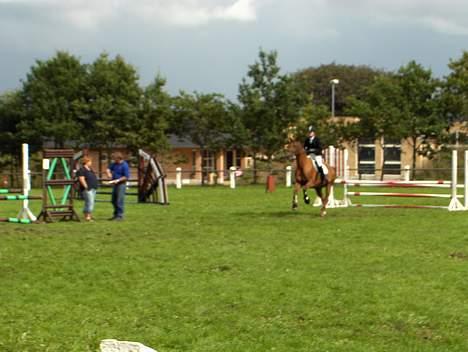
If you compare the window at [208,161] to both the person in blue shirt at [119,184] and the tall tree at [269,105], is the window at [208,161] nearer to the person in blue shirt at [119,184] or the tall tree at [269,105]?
the tall tree at [269,105]

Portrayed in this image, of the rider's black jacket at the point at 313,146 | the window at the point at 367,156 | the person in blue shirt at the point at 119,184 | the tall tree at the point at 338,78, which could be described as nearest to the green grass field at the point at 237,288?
the person in blue shirt at the point at 119,184

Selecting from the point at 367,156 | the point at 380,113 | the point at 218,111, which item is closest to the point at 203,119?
the point at 218,111

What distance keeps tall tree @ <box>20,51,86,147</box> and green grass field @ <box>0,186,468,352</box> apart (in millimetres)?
28644

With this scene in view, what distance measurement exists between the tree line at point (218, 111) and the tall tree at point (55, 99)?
0.06 meters

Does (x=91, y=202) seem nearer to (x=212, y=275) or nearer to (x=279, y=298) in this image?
(x=212, y=275)

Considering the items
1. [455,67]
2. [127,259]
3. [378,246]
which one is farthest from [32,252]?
[455,67]

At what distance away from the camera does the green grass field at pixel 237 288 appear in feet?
22.4

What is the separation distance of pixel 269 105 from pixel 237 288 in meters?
35.0

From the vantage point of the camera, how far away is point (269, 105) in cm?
4347

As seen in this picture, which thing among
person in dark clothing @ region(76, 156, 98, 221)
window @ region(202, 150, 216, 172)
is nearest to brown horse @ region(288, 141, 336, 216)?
person in dark clothing @ region(76, 156, 98, 221)

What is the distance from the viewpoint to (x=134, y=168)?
4409 centimetres

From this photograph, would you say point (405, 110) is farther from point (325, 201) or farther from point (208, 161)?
point (325, 201)

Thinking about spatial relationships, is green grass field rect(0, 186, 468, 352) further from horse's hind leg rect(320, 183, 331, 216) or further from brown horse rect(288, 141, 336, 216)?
brown horse rect(288, 141, 336, 216)

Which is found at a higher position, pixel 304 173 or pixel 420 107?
pixel 420 107
